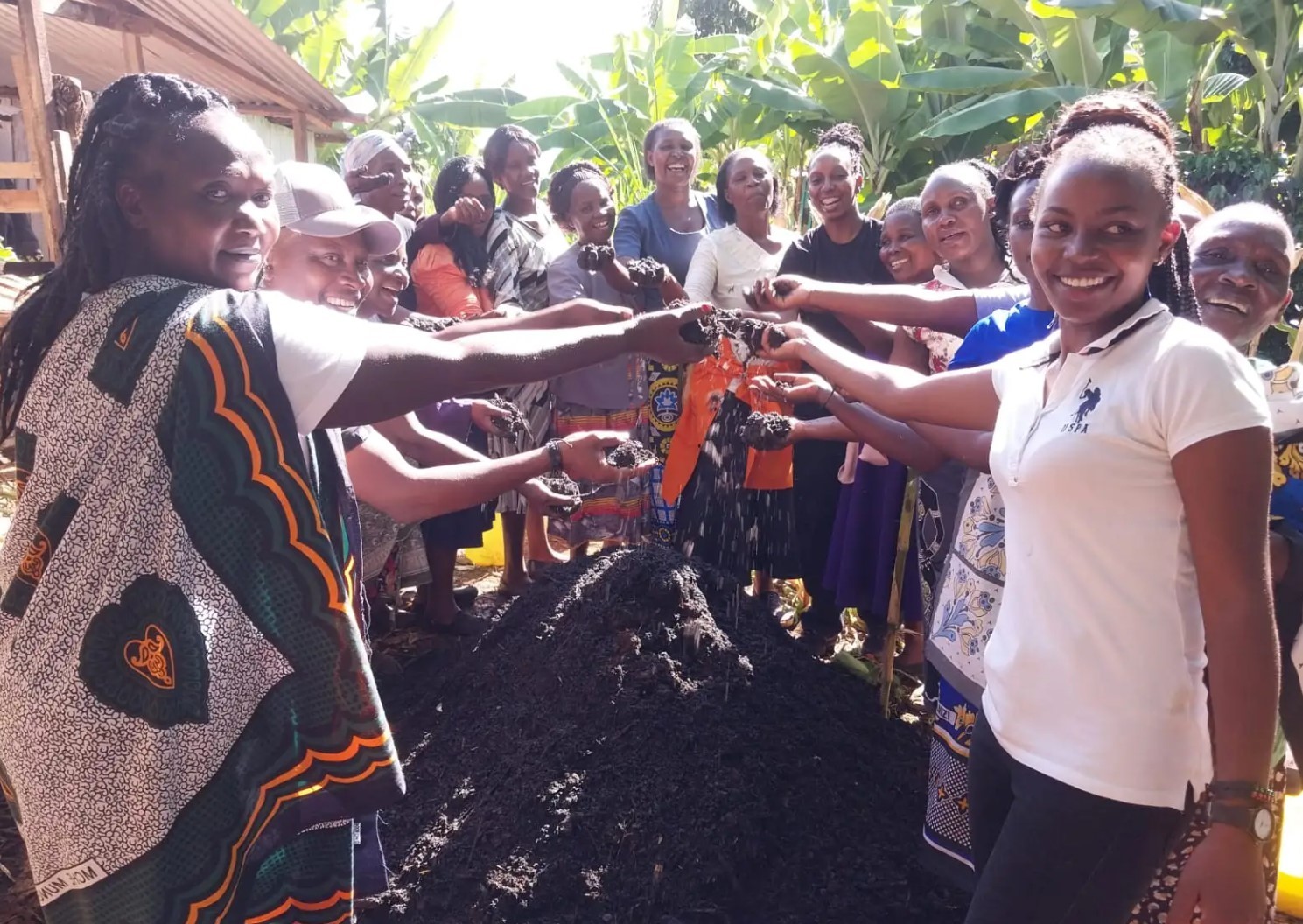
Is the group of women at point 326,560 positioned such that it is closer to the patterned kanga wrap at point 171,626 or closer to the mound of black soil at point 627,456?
the patterned kanga wrap at point 171,626

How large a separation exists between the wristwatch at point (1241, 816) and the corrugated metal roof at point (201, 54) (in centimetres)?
740

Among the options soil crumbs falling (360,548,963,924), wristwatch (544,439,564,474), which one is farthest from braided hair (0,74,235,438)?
soil crumbs falling (360,548,963,924)

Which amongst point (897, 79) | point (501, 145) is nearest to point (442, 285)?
point (501, 145)

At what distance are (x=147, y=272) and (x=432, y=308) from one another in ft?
10.6

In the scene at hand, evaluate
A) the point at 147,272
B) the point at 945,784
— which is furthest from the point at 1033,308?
the point at 147,272

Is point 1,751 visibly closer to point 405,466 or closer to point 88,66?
point 405,466

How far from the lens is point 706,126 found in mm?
10492

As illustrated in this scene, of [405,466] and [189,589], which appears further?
[405,466]

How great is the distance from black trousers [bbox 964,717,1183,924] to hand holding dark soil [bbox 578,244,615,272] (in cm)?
269

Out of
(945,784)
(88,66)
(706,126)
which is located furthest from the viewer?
(706,126)

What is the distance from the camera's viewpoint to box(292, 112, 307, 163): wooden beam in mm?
9739

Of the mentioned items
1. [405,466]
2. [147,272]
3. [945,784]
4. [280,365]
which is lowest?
[945,784]

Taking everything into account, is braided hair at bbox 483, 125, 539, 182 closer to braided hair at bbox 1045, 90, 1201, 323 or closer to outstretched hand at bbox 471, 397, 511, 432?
outstretched hand at bbox 471, 397, 511, 432

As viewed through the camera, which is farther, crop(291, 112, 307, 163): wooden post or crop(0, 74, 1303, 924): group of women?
crop(291, 112, 307, 163): wooden post
